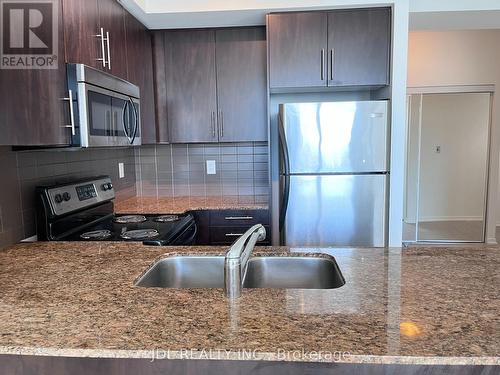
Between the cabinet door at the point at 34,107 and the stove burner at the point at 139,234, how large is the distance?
0.58 metres

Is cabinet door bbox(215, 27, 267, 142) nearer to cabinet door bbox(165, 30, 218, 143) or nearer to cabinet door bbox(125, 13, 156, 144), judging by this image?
cabinet door bbox(165, 30, 218, 143)

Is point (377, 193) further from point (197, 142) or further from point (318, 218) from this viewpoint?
point (197, 142)

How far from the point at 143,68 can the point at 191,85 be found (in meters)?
0.38

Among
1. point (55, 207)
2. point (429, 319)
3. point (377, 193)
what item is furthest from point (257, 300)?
point (377, 193)

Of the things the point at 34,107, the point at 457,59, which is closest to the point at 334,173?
the point at 34,107

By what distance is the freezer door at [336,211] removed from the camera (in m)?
2.48

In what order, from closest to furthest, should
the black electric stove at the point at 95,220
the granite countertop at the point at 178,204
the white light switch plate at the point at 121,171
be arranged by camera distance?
1. the black electric stove at the point at 95,220
2. the granite countertop at the point at 178,204
3. the white light switch plate at the point at 121,171

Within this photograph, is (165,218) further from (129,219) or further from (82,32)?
(82,32)

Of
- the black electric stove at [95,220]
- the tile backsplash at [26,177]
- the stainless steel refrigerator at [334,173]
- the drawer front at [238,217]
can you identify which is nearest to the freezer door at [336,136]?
the stainless steel refrigerator at [334,173]

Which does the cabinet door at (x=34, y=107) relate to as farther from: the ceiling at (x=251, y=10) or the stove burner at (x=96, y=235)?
the ceiling at (x=251, y=10)

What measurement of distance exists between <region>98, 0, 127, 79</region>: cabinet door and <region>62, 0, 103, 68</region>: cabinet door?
0.11 meters

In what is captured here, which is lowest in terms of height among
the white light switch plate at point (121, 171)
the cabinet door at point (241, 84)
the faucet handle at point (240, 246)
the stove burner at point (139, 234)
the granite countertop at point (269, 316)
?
the stove burner at point (139, 234)

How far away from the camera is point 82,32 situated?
1742mm

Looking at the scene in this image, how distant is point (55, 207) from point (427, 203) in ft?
15.1
